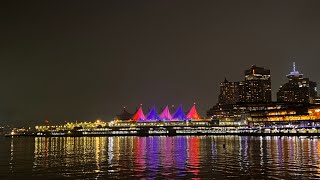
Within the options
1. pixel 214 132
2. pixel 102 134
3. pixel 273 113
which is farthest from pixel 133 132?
→ pixel 273 113

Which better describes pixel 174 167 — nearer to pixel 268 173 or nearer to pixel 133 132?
pixel 268 173

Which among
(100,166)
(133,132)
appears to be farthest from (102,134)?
(100,166)

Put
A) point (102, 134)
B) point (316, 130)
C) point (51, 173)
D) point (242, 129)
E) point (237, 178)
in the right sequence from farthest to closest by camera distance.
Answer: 1. point (102, 134)
2. point (242, 129)
3. point (316, 130)
4. point (51, 173)
5. point (237, 178)

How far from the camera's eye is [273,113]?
190 metres

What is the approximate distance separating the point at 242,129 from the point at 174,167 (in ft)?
485

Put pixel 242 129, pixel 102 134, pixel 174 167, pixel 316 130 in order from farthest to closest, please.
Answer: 1. pixel 102 134
2. pixel 242 129
3. pixel 316 130
4. pixel 174 167

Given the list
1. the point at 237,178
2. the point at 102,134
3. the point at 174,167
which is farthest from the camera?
the point at 102,134

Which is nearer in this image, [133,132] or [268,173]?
[268,173]

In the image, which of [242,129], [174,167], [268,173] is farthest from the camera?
[242,129]

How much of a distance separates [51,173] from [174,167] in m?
10.6

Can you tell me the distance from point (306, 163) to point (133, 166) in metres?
16.3

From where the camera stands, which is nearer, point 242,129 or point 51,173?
point 51,173

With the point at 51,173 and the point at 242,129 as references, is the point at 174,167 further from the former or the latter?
the point at 242,129

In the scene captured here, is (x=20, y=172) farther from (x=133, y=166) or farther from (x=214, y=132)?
(x=214, y=132)
